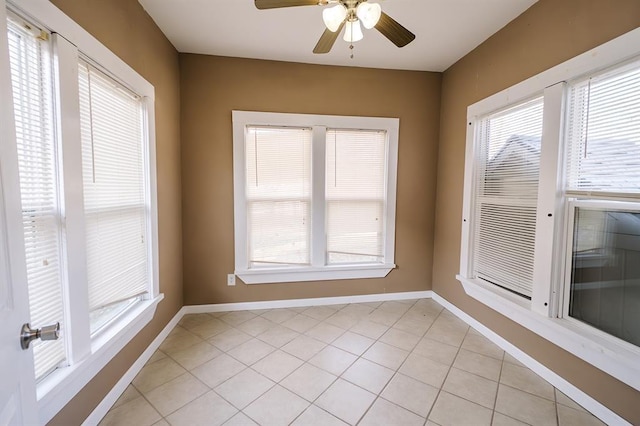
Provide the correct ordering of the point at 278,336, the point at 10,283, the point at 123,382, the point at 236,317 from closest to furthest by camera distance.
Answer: the point at 10,283
the point at 123,382
the point at 278,336
the point at 236,317

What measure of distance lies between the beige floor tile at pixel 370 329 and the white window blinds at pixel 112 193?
1843 mm

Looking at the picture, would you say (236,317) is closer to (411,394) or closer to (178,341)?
(178,341)

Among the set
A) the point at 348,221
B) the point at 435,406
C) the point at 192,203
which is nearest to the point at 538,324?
the point at 435,406

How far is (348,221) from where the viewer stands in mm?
3057

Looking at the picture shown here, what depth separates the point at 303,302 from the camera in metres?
3.04

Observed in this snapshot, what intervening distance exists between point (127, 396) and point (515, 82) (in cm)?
350

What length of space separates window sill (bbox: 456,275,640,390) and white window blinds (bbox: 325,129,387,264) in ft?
4.16

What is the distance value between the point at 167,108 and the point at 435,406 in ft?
9.94

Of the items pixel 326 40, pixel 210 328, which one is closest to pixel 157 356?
pixel 210 328

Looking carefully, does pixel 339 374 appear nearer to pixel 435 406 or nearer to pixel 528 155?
pixel 435 406

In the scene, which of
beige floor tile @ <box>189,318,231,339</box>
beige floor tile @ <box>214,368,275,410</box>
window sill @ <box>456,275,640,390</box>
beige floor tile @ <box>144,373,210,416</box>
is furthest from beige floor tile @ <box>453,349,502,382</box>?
beige floor tile @ <box>189,318,231,339</box>

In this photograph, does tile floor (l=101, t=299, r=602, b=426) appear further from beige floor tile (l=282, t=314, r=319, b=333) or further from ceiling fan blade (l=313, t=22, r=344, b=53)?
ceiling fan blade (l=313, t=22, r=344, b=53)

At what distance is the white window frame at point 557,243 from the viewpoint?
1.46 metres

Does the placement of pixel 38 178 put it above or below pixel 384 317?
above
